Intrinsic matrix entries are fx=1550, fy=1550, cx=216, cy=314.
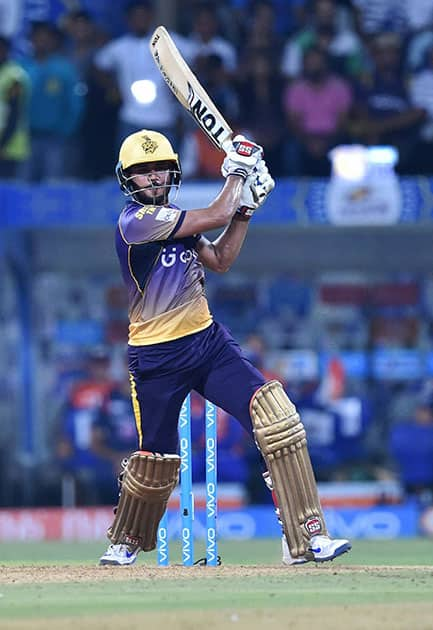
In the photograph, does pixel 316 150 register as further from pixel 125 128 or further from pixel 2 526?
pixel 2 526

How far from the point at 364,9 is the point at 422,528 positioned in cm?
484

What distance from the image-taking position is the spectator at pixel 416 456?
12383 millimetres

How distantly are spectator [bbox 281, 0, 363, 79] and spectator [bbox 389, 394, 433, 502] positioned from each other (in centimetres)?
319

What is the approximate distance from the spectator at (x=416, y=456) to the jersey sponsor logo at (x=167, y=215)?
21.4 feet

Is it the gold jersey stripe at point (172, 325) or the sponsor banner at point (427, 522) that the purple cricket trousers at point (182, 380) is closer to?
the gold jersey stripe at point (172, 325)

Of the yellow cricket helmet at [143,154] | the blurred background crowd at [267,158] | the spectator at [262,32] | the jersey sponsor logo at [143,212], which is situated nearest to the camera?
the jersey sponsor logo at [143,212]

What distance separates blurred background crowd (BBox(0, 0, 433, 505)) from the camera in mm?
12555

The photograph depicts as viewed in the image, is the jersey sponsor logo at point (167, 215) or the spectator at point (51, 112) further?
the spectator at point (51, 112)

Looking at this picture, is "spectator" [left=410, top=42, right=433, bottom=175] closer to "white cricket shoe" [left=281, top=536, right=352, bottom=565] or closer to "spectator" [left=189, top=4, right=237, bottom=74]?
"spectator" [left=189, top=4, right=237, bottom=74]

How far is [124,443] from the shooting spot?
12.5m

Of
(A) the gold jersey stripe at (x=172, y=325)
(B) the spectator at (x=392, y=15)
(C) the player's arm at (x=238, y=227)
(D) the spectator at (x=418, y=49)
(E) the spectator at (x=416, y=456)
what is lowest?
(E) the spectator at (x=416, y=456)

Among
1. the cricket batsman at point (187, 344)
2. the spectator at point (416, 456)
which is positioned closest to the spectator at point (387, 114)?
the spectator at point (416, 456)

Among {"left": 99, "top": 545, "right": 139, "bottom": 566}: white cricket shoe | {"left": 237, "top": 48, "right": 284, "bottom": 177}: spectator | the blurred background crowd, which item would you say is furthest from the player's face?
{"left": 237, "top": 48, "right": 284, "bottom": 177}: spectator

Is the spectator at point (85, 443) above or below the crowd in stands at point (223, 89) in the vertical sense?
below
